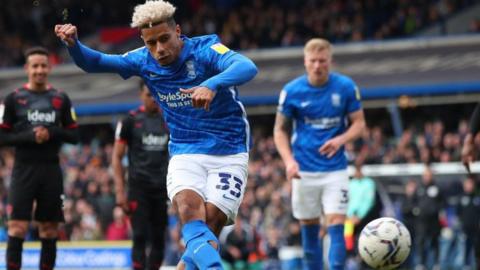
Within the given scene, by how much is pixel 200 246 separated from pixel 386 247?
1.90 meters

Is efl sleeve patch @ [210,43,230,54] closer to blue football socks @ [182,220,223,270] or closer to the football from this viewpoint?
blue football socks @ [182,220,223,270]

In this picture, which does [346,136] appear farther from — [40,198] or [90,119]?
[90,119]

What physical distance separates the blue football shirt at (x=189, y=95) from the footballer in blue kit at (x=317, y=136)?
9.14 feet

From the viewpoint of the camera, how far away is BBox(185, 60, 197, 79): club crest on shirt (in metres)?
8.46

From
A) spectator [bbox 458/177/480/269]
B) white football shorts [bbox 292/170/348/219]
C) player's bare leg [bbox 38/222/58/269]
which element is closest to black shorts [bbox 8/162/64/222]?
player's bare leg [bbox 38/222/58/269]

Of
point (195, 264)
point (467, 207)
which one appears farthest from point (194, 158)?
point (467, 207)

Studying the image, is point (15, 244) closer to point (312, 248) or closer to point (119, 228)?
point (312, 248)

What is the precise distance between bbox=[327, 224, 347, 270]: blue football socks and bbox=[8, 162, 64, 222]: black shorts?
2.95m

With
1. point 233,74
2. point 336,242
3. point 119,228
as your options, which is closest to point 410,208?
Result: point 119,228

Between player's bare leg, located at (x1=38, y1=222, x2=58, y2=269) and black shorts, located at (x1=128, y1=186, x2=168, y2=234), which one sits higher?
black shorts, located at (x1=128, y1=186, x2=168, y2=234)

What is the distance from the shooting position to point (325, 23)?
32.7 m

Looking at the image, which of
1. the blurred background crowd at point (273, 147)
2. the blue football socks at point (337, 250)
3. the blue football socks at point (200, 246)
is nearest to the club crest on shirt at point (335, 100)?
the blue football socks at point (337, 250)

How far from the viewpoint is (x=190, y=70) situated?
846cm

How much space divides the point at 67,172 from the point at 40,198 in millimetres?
15845
